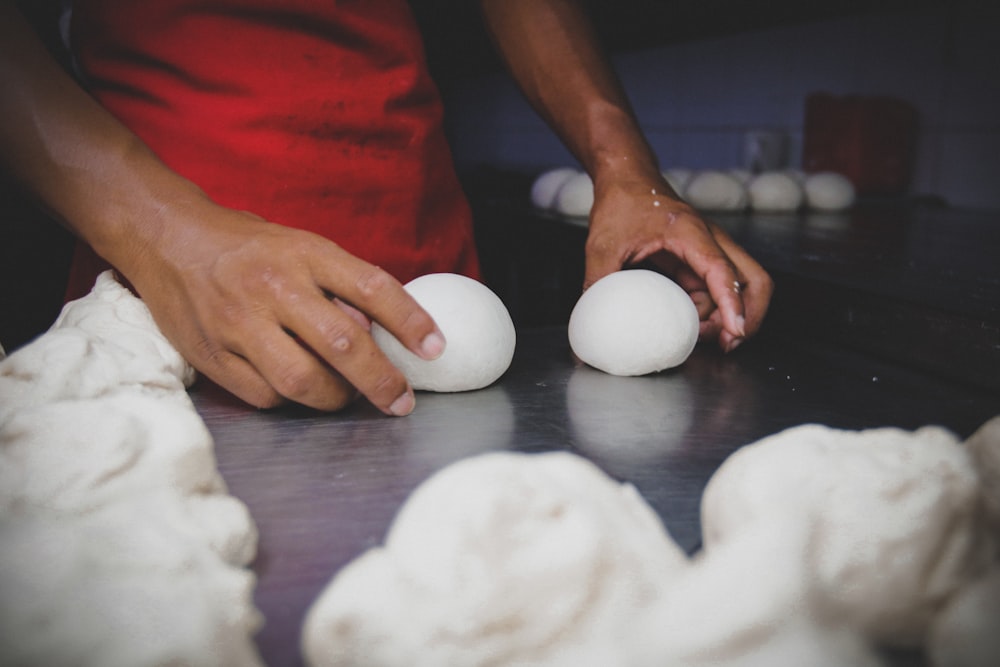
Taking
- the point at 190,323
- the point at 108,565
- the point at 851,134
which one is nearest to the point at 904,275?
the point at 190,323

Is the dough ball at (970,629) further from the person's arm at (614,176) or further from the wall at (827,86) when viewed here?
the wall at (827,86)

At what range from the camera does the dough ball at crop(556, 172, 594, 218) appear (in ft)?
9.32

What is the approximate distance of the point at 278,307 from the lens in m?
0.94

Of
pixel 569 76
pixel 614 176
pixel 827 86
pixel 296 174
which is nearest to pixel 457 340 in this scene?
pixel 296 174

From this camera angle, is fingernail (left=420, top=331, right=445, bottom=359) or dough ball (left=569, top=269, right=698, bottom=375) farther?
dough ball (left=569, top=269, right=698, bottom=375)

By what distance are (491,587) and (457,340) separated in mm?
578

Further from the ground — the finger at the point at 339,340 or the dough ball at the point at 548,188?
the finger at the point at 339,340

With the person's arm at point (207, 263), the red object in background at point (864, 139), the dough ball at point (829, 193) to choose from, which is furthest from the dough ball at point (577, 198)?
the person's arm at point (207, 263)

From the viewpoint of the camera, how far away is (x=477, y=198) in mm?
3500

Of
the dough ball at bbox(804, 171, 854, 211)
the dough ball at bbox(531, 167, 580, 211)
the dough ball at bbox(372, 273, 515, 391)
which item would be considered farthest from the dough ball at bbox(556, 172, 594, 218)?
Result: the dough ball at bbox(372, 273, 515, 391)

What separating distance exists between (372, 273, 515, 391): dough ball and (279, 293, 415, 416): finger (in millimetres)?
120

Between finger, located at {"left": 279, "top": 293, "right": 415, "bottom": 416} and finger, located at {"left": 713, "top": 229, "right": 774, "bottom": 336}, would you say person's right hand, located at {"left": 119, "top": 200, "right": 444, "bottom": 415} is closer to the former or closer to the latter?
finger, located at {"left": 279, "top": 293, "right": 415, "bottom": 416}

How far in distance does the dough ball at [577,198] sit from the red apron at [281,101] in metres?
1.42

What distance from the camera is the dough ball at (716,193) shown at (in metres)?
3.02
